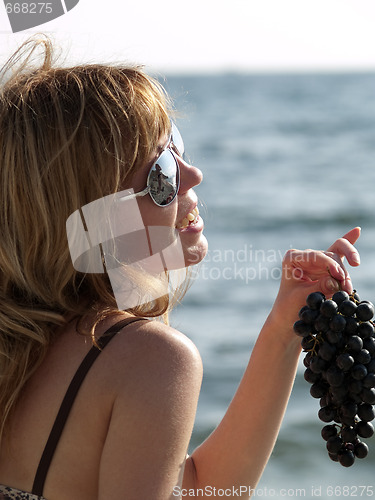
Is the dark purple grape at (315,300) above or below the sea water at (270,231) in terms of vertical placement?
above

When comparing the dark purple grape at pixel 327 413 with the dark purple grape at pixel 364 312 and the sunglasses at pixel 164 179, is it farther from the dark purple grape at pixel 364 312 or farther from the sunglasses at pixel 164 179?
the sunglasses at pixel 164 179

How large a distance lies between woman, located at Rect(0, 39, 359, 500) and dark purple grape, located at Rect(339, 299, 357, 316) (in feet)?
0.36

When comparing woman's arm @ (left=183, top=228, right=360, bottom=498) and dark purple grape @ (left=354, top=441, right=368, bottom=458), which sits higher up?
A: dark purple grape @ (left=354, top=441, right=368, bottom=458)

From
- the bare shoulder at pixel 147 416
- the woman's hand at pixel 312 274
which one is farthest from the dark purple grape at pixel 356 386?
the bare shoulder at pixel 147 416

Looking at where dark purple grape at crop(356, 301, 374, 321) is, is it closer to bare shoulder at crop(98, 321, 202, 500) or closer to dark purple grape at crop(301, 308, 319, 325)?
dark purple grape at crop(301, 308, 319, 325)

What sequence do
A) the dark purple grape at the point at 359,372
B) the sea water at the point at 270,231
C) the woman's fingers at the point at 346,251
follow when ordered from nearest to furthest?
the dark purple grape at the point at 359,372, the woman's fingers at the point at 346,251, the sea water at the point at 270,231

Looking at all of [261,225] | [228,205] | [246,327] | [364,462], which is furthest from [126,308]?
[228,205]

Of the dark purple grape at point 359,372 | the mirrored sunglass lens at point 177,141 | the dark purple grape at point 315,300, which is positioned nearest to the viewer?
the dark purple grape at point 359,372

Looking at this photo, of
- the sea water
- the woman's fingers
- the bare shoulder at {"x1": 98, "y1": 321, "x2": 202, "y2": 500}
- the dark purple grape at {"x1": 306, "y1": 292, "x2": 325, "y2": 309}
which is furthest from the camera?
the sea water

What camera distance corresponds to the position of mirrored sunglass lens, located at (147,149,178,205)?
179 centimetres

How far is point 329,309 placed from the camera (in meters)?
1.66

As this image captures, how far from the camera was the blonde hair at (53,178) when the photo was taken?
1.65m

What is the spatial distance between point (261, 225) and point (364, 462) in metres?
7.17

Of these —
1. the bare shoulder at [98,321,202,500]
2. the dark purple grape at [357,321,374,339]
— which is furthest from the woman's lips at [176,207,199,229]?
the dark purple grape at [357,321,374,339]
